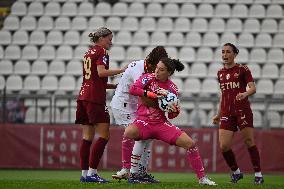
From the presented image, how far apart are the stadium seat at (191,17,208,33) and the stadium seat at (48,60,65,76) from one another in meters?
3.91

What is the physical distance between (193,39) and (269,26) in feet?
7.47

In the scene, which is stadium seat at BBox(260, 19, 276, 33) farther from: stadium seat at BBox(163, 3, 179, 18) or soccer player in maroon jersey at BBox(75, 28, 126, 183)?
soccer player in maroon jersey at BBox(75, 28, 126, 183)

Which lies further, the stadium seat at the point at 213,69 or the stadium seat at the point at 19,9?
the stadium seat at the point at 19,9

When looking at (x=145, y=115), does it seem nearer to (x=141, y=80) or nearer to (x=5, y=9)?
(x=141, y=80)

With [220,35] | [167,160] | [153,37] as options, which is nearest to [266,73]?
[220,35]

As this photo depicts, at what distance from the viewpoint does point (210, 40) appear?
20578 mm

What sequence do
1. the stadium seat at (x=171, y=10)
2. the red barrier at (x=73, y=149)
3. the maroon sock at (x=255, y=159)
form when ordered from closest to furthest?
the maroon sock at (x=255, y=159) → the red barrier at (x=73, y=149) → the stadium seat at (x=171, y=10)

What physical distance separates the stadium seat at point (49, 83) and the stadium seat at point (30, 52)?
3.50 feet

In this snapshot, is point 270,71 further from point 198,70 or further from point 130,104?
point 130,104

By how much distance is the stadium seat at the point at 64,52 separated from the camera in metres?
20.6

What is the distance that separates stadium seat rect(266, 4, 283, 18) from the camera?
2120cm

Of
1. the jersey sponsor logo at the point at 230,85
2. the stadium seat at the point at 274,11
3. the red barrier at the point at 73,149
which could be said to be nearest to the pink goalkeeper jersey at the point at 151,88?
the jersey sponsor logo at the point at 230,85

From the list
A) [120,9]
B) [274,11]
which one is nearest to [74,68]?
[120,9]

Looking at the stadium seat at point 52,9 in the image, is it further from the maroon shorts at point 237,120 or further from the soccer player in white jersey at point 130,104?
the soccer player in white jersey at point 130,104
